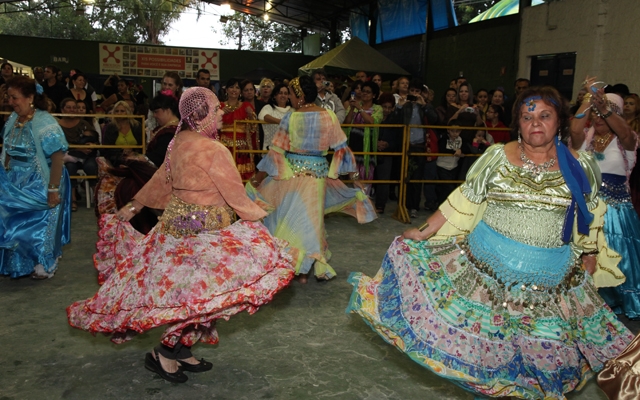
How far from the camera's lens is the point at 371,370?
3922 mm

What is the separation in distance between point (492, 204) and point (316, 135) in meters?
2.63

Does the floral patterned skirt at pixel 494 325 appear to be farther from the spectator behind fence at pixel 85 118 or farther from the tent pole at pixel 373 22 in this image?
the tent pole at pixel 373 22

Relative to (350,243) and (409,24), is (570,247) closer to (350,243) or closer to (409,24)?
(350,243)

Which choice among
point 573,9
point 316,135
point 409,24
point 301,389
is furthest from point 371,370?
point 409,24

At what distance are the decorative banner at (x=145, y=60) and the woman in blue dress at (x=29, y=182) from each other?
702 inches

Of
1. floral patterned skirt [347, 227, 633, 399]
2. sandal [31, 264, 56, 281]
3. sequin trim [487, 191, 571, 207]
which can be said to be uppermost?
sequin trim [487, 191, 571, 207]

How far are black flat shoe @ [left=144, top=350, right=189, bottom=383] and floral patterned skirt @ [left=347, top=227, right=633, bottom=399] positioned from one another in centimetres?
131

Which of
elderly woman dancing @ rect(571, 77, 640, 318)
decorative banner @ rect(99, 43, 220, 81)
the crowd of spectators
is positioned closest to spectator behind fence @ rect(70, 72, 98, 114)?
the crowd of spectators

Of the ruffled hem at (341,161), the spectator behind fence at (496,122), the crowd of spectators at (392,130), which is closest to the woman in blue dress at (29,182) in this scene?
the ruffled hem at (341,161)

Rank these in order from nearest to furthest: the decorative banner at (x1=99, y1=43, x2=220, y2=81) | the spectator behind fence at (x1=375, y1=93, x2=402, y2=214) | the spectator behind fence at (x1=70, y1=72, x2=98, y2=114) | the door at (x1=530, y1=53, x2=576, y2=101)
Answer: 1. the spectator behind fence at (x1=375, y1=93, x2=402, y2=214)
2. the spectator behind fence at (x1=70, y1=72, x2=98, y2=114)
3. the door at (x1=530, y1=53, x2=576, y2=101)
4. the decorative banner at (x1=99, y1=43, x2=220, y2=81)

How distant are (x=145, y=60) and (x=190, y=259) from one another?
824 inches

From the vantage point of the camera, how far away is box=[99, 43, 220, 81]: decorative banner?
22281 mm

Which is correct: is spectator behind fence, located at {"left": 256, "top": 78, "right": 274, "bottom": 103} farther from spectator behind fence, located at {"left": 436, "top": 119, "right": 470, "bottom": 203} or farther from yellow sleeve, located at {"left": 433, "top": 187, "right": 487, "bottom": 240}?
yellow sleeve, located at {"left": 433, "top": 187, "right": 487, "bottom": 240}

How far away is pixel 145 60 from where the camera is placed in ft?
73.7
